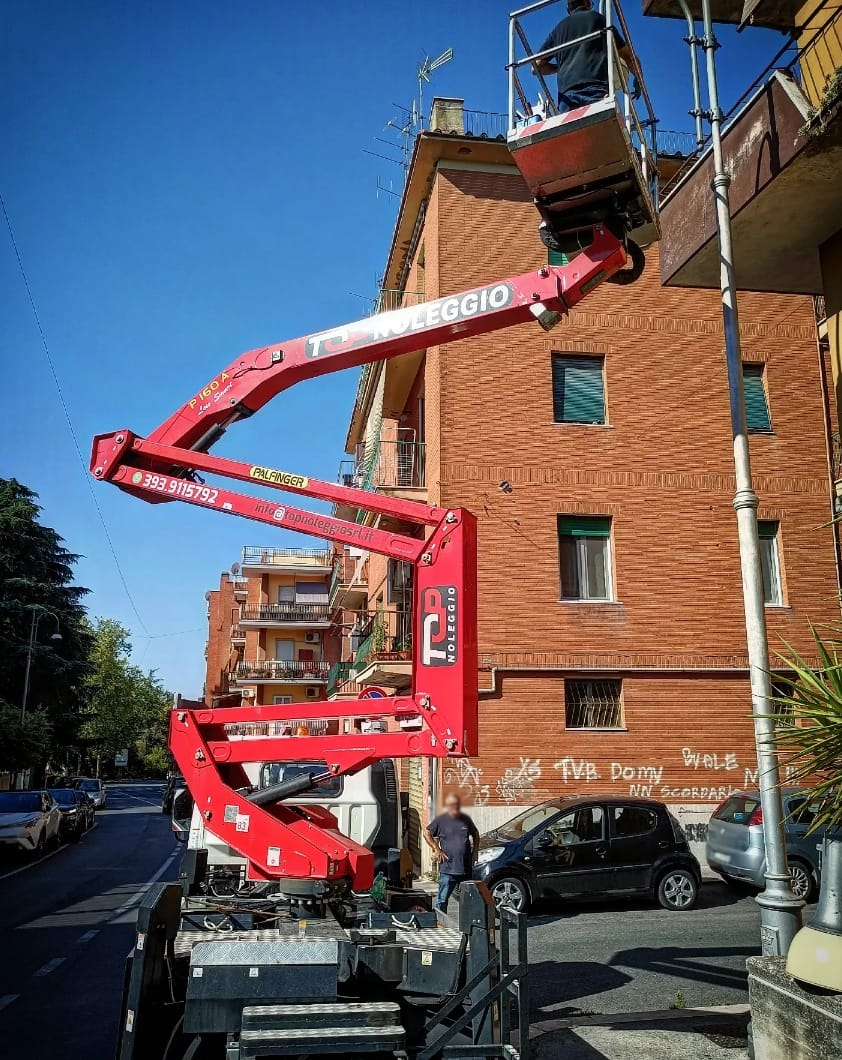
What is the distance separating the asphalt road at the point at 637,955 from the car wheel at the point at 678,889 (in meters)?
0.16

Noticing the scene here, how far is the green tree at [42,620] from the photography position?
1512 inches

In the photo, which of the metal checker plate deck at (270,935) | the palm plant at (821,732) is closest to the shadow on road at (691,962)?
the palm plant at (821,732)

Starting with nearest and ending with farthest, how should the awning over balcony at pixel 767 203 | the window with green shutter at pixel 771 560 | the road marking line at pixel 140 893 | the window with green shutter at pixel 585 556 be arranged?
1. the awning over balcony at pixel 767 203
2. the road marking line at pixel 140 893
3. the window with green shutter at pixel 585 556
4. the window with green shutter at pixel 771 560

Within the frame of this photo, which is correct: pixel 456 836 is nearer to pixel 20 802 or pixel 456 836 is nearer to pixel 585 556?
pixel 585 556

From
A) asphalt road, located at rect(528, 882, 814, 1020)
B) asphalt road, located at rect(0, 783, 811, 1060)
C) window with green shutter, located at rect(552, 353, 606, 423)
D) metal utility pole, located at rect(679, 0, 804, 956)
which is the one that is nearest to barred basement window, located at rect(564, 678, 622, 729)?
asphalt road, located at rect(0, 783, 811, 1060)

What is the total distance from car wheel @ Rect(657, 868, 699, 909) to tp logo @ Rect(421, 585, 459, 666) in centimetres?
832

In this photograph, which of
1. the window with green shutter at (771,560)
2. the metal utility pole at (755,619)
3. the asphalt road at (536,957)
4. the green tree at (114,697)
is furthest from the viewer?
the green tree at (114,697)

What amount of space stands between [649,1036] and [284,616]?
49.7 meters

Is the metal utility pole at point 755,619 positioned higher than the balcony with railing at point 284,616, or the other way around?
the balcony with railing at point 284,616

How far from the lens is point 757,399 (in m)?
18.8

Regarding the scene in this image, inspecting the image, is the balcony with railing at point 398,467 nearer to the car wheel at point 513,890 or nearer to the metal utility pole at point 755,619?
the car wheel at point 513,890

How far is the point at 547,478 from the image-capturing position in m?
17.5

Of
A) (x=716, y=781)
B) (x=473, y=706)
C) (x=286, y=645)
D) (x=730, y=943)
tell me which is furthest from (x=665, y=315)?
(x=286, y=645)

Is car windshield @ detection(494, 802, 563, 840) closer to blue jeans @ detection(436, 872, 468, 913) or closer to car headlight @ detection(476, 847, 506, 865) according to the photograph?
car headlight @ detection(476, 847, 506, 865)
